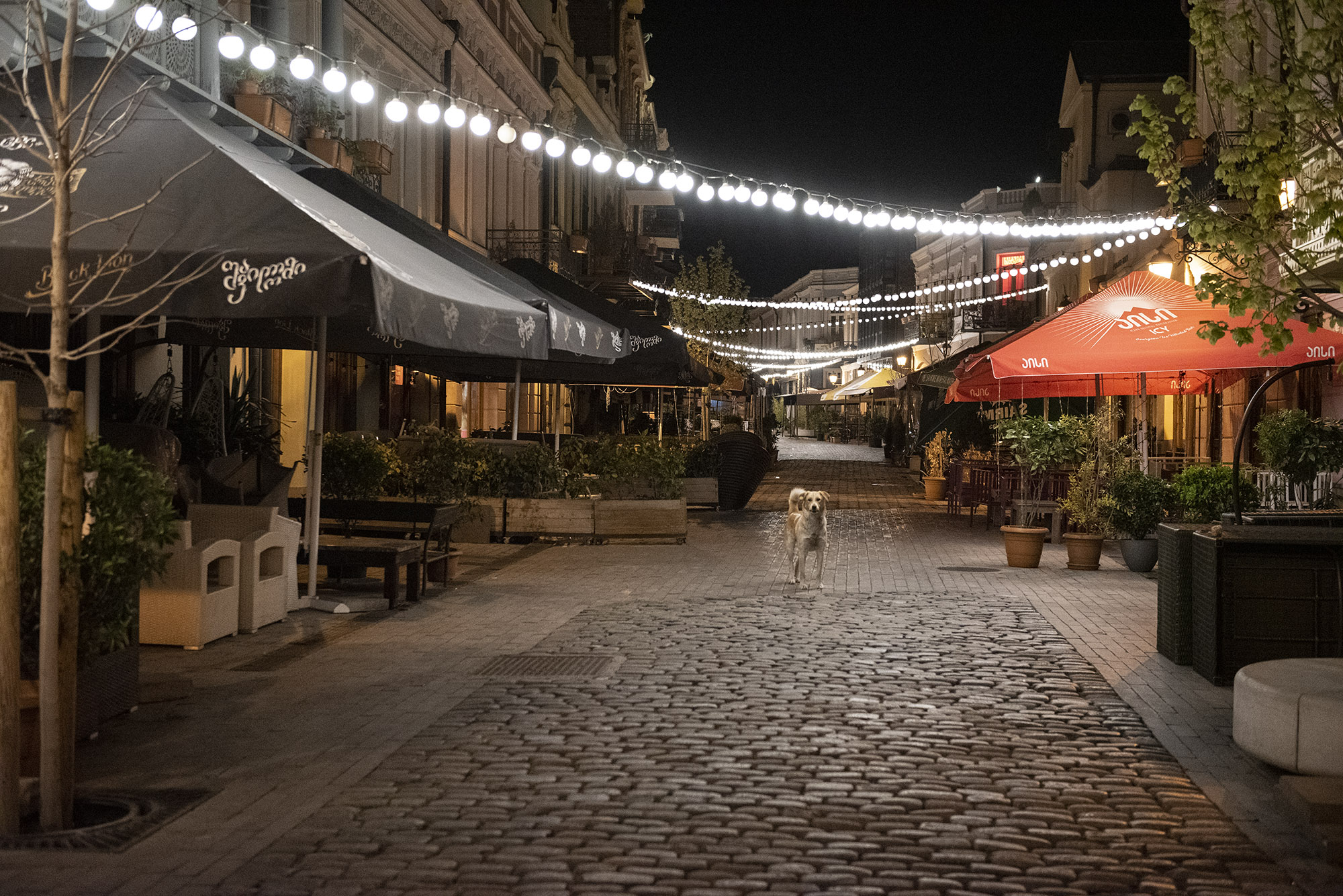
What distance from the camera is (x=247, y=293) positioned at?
693 centimetres

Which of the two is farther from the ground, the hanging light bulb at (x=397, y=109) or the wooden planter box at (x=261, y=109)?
the wooden planter box at (x=261, y=109)

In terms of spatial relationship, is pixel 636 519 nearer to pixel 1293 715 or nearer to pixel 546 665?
pixel 546 665

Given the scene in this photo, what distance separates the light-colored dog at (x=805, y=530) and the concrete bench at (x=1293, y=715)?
5.83 meters

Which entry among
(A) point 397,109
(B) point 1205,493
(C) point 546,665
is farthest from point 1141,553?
(A) point 397,109

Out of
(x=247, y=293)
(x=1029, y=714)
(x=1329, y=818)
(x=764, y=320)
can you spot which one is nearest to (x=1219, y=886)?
(x=1329, y=818)

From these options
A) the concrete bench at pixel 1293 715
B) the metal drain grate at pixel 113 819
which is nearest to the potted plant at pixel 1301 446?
the concrete bench at pixel 1293 715

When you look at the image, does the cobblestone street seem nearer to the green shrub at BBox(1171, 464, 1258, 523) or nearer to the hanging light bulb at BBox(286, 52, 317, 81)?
the green shrub at BBox(1171, 464, 1258, 523)

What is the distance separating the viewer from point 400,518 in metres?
10.8

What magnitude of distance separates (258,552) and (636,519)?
7.04 m

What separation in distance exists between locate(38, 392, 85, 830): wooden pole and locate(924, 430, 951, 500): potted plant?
69.6ft

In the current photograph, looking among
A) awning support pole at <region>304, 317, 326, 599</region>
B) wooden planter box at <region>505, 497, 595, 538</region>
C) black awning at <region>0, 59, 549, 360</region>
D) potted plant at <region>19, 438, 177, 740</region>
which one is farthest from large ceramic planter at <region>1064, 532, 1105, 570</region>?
potted plant at <region>19, 438, 177, 740</region>

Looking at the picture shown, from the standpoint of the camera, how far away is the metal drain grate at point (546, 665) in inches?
299

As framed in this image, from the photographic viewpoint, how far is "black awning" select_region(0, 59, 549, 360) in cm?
683

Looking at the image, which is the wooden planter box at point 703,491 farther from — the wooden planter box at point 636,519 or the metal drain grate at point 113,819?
the metal drain grate at point 113,819
